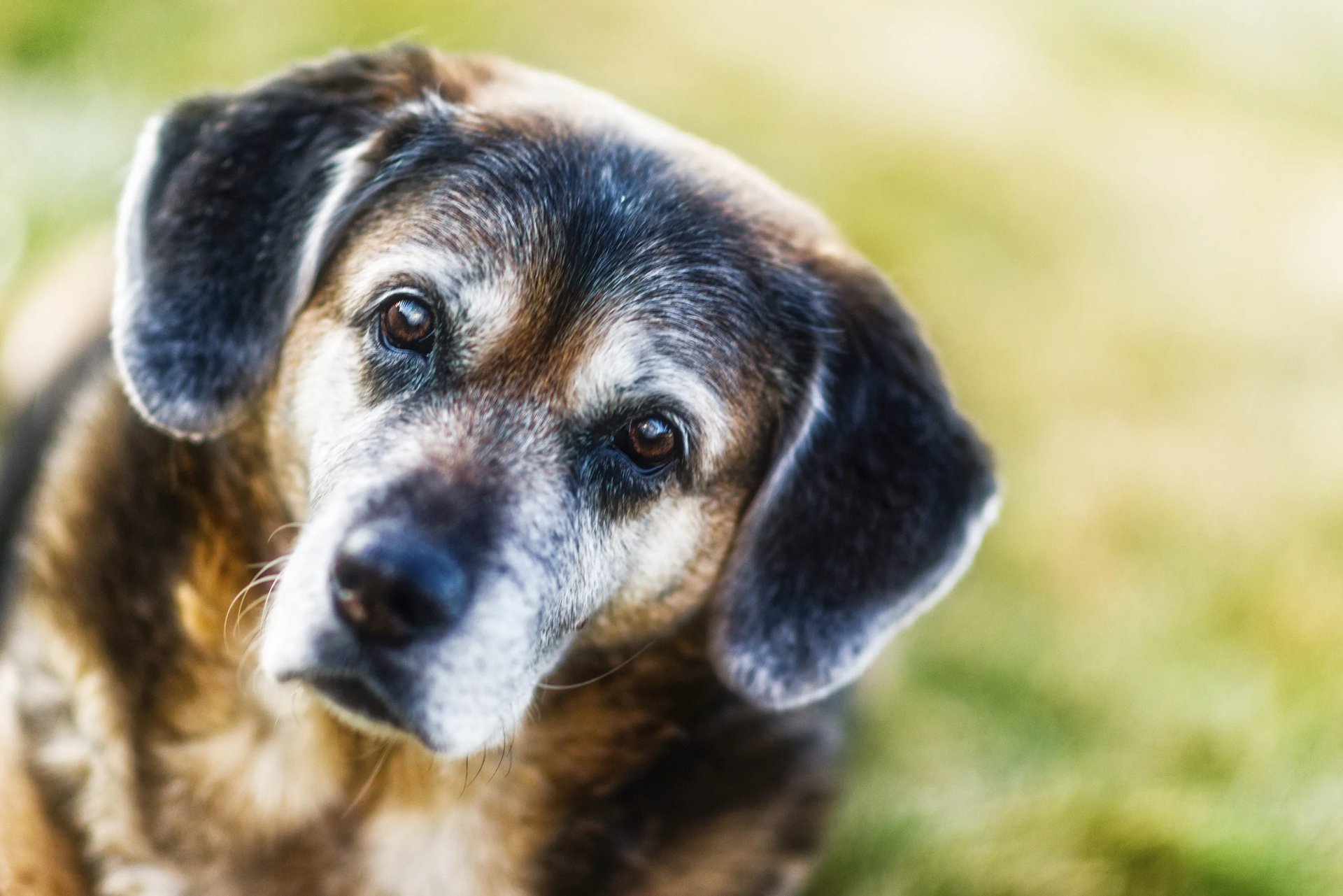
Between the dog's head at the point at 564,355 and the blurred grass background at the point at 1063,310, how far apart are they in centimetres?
100

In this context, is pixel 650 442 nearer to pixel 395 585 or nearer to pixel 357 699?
pixel 395 585

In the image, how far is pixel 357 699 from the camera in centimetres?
235

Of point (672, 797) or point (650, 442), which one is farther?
point (672, 797)

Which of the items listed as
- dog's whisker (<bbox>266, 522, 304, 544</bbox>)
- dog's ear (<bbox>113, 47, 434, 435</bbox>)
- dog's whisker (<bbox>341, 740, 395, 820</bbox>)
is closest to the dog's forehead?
dog's ear (<bbox>113, 47, 434, 435</bbox>)

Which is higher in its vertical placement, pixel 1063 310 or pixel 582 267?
pixel 582 267

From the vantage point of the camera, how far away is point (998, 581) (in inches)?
182

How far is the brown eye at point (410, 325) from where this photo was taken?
2.58 meters

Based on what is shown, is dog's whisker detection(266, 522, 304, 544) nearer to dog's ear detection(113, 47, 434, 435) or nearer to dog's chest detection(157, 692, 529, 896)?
dog's ear detection(113, 47, 434, 435)

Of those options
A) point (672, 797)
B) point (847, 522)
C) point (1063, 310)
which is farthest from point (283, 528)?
point (1063, 310)

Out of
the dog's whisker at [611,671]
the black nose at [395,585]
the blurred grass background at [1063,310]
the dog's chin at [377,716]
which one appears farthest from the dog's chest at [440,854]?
the blurred grass background at [1063,310]

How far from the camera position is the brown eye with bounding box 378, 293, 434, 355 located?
8.46ft

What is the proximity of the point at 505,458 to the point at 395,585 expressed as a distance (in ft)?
1.30

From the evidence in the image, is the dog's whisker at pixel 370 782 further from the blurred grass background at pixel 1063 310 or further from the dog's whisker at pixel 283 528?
the blurred grass background at pixel 1063 310

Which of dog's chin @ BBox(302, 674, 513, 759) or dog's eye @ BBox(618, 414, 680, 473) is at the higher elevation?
dog's eye @ BBox(618, 414, 680, 473)
